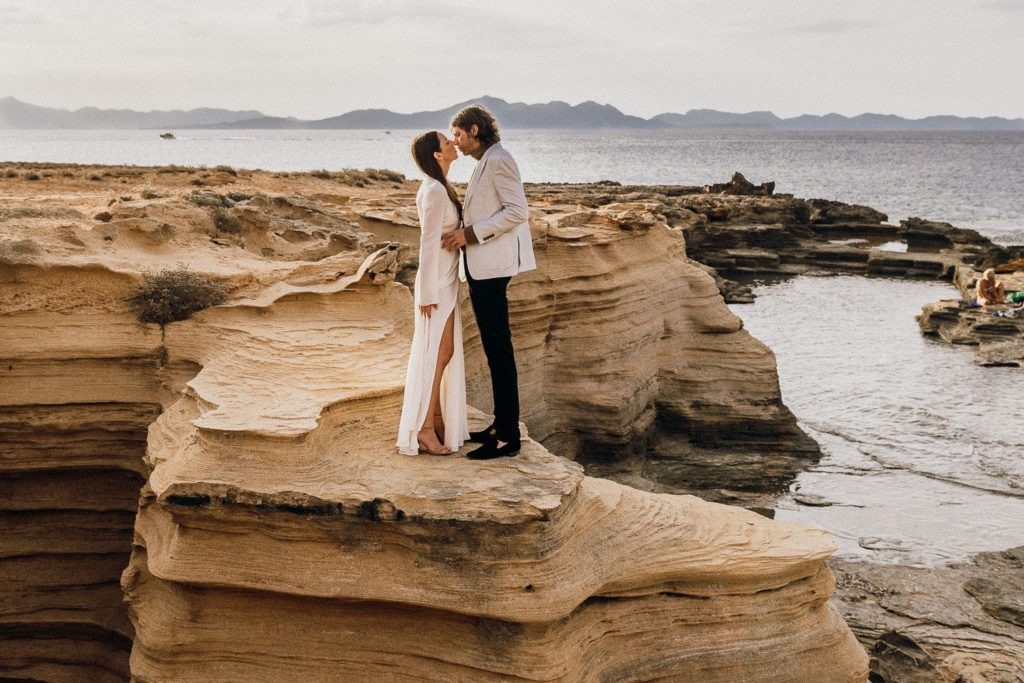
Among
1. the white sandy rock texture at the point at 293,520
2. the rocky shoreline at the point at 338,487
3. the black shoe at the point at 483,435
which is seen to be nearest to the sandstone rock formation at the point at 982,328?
the rocky shoreline at the point at 338,487

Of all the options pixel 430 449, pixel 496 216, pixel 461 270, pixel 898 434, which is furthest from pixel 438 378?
pixel 898 434

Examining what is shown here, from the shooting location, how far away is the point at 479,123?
5.80m

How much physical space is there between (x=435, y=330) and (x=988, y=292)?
21939 millimetres

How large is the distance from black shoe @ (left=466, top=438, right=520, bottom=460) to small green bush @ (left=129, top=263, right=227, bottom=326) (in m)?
2.97

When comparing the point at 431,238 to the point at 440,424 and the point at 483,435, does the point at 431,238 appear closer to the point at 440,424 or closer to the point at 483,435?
the point at 440,424

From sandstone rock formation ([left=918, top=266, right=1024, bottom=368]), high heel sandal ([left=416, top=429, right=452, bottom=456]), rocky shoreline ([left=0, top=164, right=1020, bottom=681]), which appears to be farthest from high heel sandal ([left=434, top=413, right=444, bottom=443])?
sandstone rock formation ([left=918, top=266, right=1024, bottom=368])

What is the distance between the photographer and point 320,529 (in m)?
5.48

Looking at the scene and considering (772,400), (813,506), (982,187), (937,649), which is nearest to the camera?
(937,649)

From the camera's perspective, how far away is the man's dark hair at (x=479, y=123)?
579cm

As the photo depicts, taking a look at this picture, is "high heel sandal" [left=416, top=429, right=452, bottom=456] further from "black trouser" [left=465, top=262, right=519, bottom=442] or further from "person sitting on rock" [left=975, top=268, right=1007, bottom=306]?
"person sitting on rock" [left=975, top=268, right=1007, bottom=306]

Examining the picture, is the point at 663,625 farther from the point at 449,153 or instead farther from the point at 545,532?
the point at 449,153

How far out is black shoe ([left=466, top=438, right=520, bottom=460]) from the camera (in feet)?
19.8

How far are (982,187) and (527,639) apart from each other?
86.3 m

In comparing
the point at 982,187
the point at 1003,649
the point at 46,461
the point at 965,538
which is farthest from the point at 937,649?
the point at 982,187
